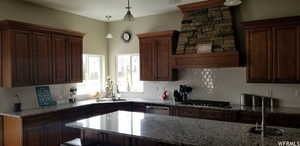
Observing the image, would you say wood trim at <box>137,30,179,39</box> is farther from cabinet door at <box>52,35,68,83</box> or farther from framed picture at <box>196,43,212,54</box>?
cabinet door at <box>52,35,68,83</box>

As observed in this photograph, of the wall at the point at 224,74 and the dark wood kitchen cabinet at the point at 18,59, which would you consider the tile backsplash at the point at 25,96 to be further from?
the wall at the point at 224,74

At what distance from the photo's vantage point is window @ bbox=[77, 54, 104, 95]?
5833mm

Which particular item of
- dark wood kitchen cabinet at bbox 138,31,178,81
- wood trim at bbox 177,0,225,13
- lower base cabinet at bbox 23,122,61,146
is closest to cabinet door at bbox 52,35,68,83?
lower base cabinet at bbox 23,122,61,146

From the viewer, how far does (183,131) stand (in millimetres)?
2469

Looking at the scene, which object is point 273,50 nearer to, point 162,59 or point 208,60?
point 208,60

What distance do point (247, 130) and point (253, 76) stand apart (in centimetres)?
188

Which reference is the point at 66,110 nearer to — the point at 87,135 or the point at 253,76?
the point at 87,135

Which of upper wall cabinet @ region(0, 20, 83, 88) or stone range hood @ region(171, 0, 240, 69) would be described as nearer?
upper wall cabinet @ region(0, 20, 83, 88)

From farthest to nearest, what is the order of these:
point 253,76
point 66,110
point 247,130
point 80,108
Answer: point 80,108, point 66,110, point 253,76, point 247,130

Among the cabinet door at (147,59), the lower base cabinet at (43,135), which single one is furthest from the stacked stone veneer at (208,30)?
the lower base cabinet at (43,135)

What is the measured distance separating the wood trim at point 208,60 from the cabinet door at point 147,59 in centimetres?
62

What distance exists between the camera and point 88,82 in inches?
235

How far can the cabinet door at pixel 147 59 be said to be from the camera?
17.3 feet

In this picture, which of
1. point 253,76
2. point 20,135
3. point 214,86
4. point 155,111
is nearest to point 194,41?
point 214,86
